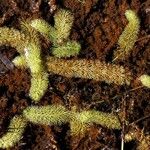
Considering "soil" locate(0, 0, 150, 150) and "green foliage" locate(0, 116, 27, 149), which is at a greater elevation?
"soil" locate(0, 0, 150, 150)

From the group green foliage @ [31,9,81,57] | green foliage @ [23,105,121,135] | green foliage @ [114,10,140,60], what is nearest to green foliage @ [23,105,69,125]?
green foliage @ [23,105,121,135]

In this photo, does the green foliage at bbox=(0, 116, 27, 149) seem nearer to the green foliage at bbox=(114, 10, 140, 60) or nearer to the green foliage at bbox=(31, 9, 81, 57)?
the green foliage at bbox=(31, 9, 81, 57)

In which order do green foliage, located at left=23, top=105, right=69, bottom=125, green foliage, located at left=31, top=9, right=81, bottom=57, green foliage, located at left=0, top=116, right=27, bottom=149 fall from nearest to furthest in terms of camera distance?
green foliage, located at left=0, top=116, right=27, bottom=149 → green foliage, located at left=23, top=105, right=69, bottom=125 → green foliage, located at left=31, top=9, right=81, bottom=57

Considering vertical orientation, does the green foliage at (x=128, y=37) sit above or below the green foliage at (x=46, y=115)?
above

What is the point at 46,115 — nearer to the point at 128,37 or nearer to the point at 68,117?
the point at 68,117

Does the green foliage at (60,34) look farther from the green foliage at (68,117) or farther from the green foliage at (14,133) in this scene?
the green foliage at (14,133)

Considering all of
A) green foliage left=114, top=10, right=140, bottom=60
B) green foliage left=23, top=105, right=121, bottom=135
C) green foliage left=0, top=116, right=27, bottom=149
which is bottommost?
green foliage left=0, top=116, right=27, bottom=149

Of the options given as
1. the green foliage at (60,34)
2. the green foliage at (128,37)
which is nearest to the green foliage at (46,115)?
the green foliage at (60,34)

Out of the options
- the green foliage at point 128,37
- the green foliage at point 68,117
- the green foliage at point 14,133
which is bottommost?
the green foliage at point 14,133
